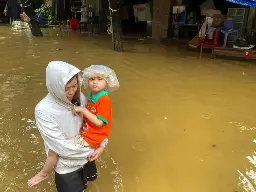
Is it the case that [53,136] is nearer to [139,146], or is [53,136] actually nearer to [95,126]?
[95,126]

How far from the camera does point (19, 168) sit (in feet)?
9.53

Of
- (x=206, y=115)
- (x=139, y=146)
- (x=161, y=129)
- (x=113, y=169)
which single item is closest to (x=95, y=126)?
(x=113, y=169)

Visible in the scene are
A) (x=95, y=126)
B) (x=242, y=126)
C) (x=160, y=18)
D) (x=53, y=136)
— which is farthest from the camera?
(x=160, y=18)

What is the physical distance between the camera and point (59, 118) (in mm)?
1716

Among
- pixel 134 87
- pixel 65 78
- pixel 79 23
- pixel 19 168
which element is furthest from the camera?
pixel 79 23

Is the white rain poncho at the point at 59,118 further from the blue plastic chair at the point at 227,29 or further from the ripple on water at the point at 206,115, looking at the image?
the blue plastic chair at the point at 227,29

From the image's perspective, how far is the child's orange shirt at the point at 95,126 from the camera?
187 cm

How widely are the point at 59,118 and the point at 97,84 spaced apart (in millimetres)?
384

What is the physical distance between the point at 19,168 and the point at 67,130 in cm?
145

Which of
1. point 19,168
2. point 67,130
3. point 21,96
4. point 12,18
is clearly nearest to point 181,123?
point 19,168

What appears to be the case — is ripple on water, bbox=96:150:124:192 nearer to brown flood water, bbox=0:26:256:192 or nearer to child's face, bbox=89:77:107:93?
brown flood water, bbox=0:26:256:192

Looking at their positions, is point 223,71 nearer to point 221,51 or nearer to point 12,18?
point 221,51

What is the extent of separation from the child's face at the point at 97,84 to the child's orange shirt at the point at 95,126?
0.04 metres

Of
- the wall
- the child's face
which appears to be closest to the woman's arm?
the child's face
